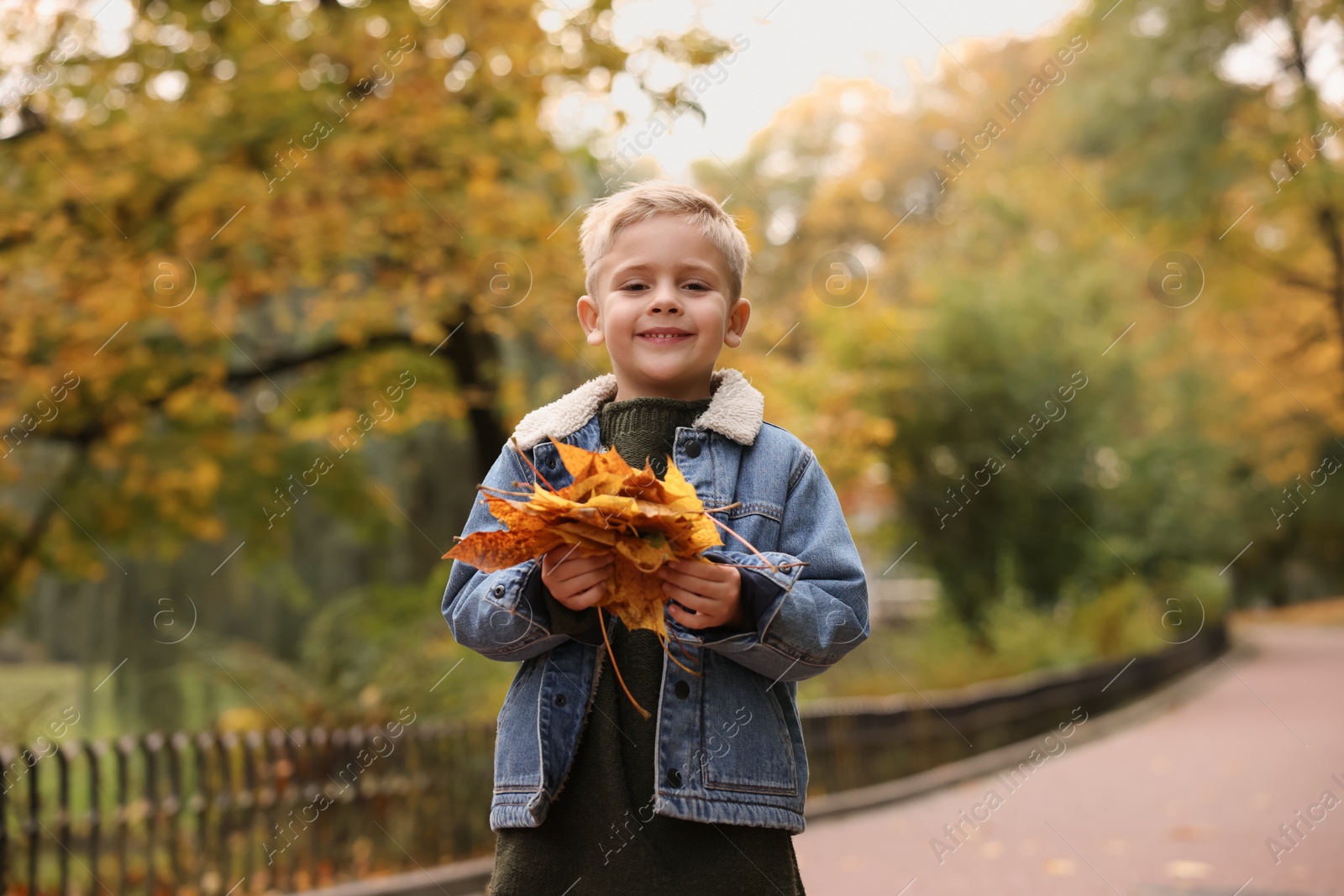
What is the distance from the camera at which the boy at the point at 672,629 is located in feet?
6.42

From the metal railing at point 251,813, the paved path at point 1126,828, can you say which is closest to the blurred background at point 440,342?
the metal railing at point 251,813

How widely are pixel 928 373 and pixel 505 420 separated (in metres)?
8.32

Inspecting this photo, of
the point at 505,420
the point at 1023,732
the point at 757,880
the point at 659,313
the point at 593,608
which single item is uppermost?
the point at 505,420

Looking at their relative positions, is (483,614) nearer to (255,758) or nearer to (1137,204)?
(255,758)

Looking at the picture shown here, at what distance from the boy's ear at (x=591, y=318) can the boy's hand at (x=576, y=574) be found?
0.54 m

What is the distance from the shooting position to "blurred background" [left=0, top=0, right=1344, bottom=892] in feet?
24.5

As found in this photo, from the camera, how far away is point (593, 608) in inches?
78.0

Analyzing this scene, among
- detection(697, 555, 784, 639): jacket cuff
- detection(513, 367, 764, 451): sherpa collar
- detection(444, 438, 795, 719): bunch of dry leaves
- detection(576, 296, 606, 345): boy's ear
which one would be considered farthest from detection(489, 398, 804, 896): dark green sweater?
detection(576, 296, 606, 345): boy's ear

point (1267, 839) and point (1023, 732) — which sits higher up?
point (1023, 732)

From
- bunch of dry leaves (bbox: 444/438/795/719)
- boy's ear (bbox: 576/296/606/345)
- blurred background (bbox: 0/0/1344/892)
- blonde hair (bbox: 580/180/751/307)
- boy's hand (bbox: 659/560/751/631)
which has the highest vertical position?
blurred background (bbox: 0/0/1344/892)

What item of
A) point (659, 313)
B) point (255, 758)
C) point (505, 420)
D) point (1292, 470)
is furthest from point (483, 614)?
point (1292, 470)

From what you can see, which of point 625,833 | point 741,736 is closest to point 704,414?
point 741,736

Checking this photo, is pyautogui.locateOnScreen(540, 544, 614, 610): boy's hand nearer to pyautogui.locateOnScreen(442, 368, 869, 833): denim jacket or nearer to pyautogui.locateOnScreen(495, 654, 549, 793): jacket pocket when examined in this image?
pyautogui.locateOnScreen(442, 368, 869, 833): denim jacket

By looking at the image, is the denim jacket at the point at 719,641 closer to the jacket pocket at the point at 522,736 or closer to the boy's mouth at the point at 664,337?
the jacket pocket at the point at 522,736
